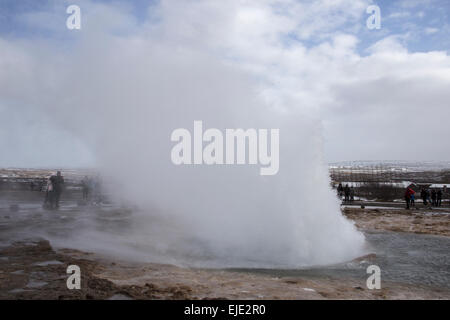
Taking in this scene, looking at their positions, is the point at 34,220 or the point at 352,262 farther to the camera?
the point at 34,220

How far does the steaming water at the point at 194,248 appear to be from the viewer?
7.18m

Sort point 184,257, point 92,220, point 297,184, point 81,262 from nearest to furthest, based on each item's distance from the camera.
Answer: point 81,262 → point 184,257 → point 297,184 → point 92,220

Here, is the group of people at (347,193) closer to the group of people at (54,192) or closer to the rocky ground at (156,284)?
the group of people at (54,192)

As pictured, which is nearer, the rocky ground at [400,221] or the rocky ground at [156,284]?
the rocky ground at [156,284]

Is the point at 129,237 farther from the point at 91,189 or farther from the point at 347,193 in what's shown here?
the point at 347,193


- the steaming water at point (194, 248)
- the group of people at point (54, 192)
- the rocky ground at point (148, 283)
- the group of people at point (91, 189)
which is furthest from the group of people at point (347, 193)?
the rocky ground at point (148, 283)

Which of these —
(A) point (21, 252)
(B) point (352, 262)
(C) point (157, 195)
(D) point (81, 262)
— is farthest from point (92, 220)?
(B) point (352, 262)

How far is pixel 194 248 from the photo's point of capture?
30.4 ft

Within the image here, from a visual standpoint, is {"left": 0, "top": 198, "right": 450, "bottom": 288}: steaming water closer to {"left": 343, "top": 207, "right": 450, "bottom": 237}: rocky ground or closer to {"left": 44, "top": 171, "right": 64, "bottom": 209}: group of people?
{"left": 343, "top": 207, "right": 450, "bottom": 237}: rocky ground

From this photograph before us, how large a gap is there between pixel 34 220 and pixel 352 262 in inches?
435

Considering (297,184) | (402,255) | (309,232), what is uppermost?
(297,184)

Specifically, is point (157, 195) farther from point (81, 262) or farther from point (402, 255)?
point (402, 255)

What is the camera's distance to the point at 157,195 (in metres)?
17.2
